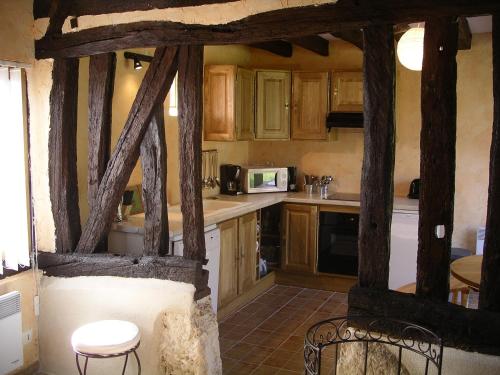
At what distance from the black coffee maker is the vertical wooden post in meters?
2.48

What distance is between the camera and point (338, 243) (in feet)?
17.7

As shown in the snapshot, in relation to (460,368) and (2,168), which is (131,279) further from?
Answer: (460,368)

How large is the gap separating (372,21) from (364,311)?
4.71 ft

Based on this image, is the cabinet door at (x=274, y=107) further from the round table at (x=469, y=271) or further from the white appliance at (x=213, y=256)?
the round table at (x=469, y=271)

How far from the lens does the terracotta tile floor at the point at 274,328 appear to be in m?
3.88

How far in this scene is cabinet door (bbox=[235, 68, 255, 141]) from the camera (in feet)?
17.6

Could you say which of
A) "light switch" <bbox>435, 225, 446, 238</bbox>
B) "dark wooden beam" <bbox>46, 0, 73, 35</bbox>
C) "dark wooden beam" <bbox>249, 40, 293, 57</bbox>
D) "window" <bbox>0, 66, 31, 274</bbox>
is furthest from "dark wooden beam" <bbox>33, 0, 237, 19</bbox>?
"dark wooden beam" <bbox>249, 40, 293, 57</bbox>

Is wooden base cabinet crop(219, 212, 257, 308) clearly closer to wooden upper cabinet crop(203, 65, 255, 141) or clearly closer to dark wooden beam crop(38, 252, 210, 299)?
wooden upper cabinet crop(203, 65, 255, 141)

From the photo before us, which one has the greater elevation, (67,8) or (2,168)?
(67,8)

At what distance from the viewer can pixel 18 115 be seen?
11.4 ft

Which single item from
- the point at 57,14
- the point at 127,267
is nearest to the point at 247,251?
the point at 127,267

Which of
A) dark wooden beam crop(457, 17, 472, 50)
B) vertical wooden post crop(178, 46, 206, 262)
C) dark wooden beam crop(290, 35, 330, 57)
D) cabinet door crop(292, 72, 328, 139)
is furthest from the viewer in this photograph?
cabinet door crop(292, 72, 328, 139)

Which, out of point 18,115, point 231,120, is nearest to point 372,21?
point 18,115

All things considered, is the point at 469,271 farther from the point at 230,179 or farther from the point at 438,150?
the point at 230,179
